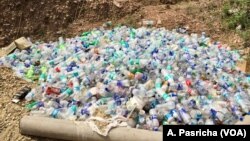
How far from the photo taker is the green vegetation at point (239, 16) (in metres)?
7.21

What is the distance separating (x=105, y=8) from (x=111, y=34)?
1.18 meters

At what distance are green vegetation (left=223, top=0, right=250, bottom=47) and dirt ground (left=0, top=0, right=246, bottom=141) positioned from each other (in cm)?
10

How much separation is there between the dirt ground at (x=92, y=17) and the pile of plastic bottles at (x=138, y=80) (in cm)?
98

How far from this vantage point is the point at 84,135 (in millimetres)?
4602

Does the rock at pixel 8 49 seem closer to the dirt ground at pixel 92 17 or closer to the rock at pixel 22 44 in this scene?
the rock at pixel 22 44

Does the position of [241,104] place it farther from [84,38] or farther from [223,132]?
[84,38]

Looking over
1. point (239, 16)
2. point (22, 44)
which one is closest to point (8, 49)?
point (22, 44)

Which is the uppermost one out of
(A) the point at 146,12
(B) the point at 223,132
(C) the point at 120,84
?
(A) the point at 146,12

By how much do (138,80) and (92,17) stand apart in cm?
272

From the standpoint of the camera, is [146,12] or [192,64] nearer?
[192,64]

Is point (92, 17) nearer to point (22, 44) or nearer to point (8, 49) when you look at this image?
point (22, 44)

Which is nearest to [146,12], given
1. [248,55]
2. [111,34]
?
[111,34]

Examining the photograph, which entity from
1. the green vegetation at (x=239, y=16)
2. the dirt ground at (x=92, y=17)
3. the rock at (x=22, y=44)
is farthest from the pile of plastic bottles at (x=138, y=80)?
the dirt ground at (x=92, y=17)

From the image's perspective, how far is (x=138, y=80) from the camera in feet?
17.1
